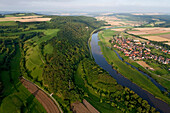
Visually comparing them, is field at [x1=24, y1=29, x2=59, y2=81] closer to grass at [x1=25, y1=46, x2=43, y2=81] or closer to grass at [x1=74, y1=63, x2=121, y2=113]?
grass at [x1=25, y1=46, x2=43, y2=81]

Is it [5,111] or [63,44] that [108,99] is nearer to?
[5,111]

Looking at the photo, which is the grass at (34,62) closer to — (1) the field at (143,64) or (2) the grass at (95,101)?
(2) the grass at (95,101)

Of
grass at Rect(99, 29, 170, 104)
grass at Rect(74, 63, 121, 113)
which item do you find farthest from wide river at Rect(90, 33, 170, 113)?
grass at Rect(74, 63, 121, 113)

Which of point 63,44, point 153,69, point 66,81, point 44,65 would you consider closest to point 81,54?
point 63,44

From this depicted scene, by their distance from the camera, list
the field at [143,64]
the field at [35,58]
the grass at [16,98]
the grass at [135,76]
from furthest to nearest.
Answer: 1. the field at [143,64]
2. the field at [35,58]
3. the grass at [135,76]
4. the grass at [16,98]

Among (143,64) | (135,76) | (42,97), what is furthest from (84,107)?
(143,64)

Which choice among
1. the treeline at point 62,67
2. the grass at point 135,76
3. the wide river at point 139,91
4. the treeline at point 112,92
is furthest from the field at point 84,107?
the grass at point 135,76
